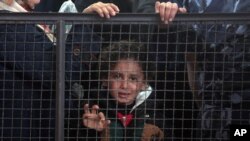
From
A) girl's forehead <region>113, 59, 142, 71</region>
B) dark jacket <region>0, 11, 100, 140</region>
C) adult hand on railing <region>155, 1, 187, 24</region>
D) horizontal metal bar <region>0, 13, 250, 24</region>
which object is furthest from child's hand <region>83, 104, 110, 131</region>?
adult hand on railing <region>155, 1, 187, 24</region>

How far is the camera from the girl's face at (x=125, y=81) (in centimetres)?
359

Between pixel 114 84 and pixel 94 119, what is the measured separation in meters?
0.24

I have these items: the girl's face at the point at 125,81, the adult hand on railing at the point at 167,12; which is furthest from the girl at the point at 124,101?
the adult hand on railing at the point at 167,12

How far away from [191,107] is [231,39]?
465 millimetres

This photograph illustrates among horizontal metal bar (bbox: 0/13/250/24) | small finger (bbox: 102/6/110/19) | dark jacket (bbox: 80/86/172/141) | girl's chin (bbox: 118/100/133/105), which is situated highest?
small finger (bbox: 102/6/110/19)

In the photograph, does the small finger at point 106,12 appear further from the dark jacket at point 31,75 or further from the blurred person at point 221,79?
the blurred person at point 221,79

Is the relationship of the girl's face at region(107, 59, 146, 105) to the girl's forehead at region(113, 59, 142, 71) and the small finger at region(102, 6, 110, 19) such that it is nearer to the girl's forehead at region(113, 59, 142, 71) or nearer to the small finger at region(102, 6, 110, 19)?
the girl's forehead at region(113, 59, 142, 71)

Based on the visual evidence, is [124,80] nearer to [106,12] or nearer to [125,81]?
[125,81]

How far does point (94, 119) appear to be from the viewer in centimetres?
358

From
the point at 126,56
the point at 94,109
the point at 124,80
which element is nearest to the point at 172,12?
the point at 126,56

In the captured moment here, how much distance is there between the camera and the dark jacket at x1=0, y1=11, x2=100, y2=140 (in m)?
3.56

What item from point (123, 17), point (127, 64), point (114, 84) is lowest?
point (114, 84)

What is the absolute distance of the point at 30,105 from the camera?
11.8ft

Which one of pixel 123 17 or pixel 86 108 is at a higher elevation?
pixel 123 17
